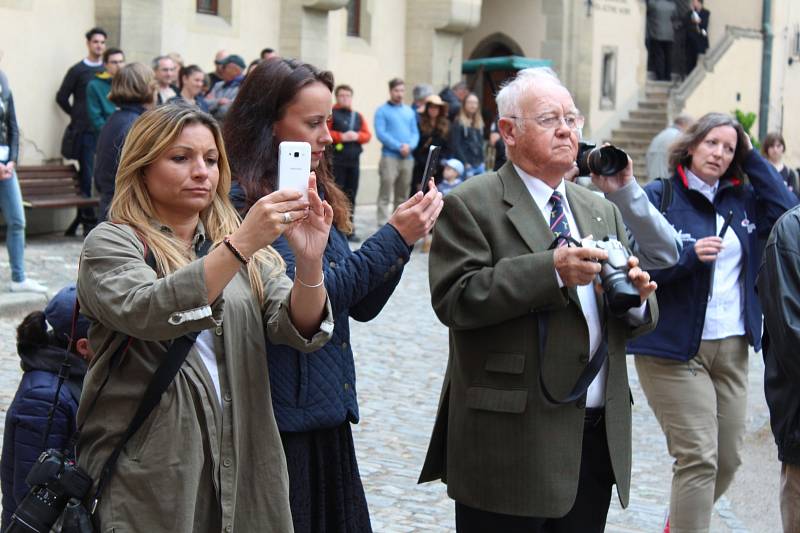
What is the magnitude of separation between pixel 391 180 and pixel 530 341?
1433 centimetres

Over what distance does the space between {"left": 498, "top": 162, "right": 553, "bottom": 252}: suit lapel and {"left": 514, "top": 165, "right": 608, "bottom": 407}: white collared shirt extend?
0.03m

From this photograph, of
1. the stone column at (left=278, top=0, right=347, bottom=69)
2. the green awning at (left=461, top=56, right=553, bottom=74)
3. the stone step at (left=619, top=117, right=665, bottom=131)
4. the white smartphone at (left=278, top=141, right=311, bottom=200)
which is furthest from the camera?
the stone step at (left=619, top=117, right=665, bottom=131)

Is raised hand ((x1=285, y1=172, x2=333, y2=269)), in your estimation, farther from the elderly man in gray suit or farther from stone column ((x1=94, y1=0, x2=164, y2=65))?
stone column ((x1=94, y1=0, x2=164, y2=65))

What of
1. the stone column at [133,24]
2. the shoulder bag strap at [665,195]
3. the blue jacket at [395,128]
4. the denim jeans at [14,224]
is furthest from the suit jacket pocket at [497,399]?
the blue jacket at [395,128]

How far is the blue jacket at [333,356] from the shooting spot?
3.89m

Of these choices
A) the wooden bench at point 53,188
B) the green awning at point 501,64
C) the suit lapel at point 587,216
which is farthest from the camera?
the green awning at point 501,64

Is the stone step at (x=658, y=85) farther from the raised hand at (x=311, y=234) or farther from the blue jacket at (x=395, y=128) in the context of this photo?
the raised hand at (x=311, y=234)

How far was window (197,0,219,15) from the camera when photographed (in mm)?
18797

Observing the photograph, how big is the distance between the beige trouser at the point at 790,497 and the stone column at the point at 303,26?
15.8 m

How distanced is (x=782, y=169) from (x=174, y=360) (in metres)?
13.3

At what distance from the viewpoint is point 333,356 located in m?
4.00

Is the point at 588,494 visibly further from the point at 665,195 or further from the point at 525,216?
the point at 665,195

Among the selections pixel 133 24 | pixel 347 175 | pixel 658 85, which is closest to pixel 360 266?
pixel 133 24

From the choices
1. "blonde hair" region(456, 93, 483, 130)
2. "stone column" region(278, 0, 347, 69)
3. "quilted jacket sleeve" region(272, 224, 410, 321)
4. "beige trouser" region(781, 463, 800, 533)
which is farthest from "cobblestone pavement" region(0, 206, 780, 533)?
"stone column" region(278, 0, 347, 69)
